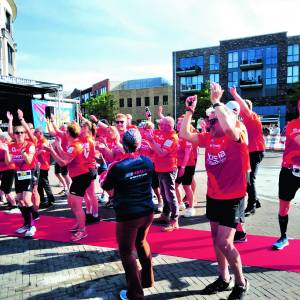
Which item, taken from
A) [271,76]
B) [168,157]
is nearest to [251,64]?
[271,76]

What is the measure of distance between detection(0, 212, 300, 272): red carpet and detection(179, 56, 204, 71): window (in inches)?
1814

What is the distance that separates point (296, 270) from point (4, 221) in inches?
215

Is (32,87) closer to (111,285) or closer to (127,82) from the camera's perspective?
(111,285)

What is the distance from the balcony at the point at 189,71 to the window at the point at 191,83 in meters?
0.73

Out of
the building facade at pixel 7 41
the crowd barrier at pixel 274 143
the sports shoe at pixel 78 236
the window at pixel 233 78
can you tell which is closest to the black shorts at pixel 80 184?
the sports shoe at pixel 78 236

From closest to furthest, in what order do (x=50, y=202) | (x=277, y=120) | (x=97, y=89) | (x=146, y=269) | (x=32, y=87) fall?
(x=146, y=269) < (x=50, y=202) < (x=32, y=87) < (x=277, y=120) < (x=97, y=89)

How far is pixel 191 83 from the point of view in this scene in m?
50.9

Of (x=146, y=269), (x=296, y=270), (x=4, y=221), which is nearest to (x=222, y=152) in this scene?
(x=146, y=269)

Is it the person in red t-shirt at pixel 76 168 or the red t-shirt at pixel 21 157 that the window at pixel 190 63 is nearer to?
the red t-shirt at pixel 21 157

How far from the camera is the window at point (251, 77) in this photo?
45938mm

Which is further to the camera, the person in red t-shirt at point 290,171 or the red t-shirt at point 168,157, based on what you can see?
the red t-shirt at point 168,157

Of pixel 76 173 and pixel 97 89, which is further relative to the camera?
pixel 97 89

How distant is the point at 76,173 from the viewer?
5645mm

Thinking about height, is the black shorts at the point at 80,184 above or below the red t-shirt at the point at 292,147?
below
